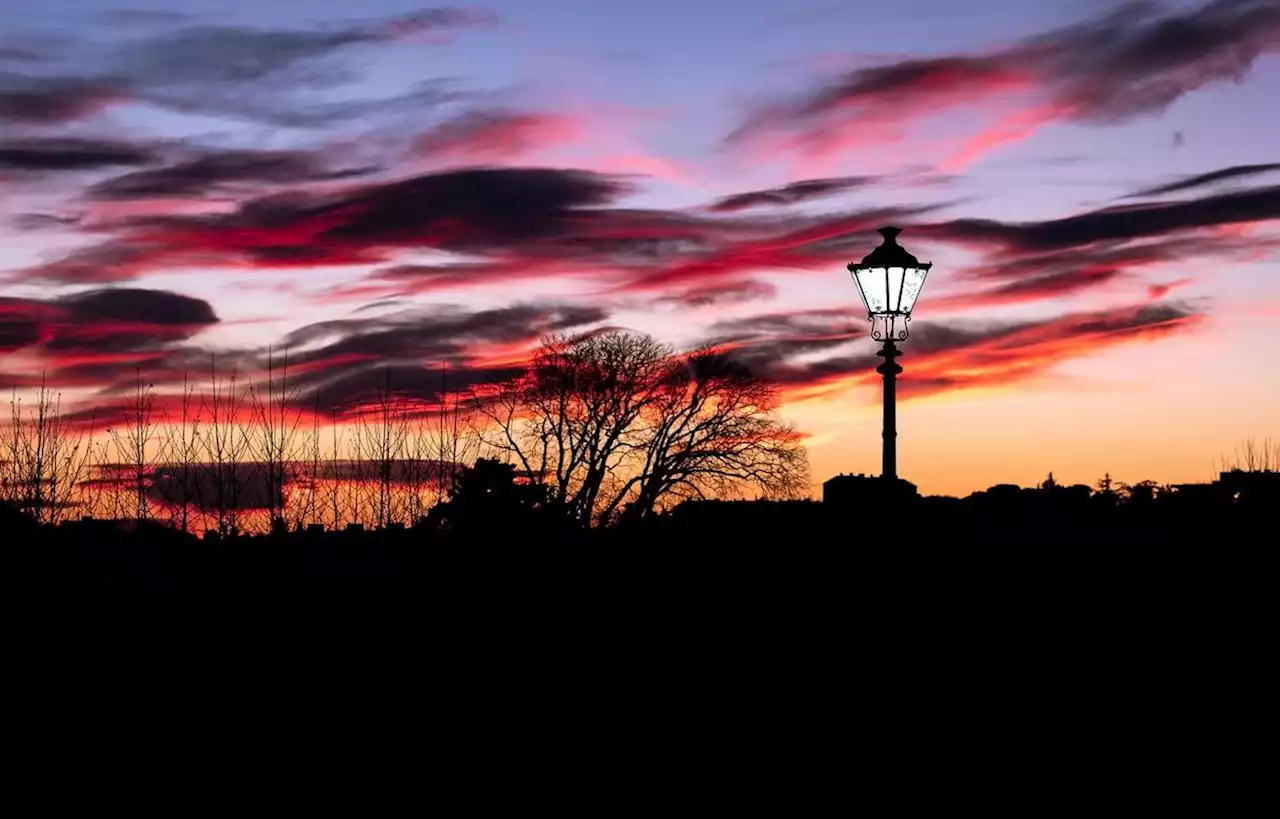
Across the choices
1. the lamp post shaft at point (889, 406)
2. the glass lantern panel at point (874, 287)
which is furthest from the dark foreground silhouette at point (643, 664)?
the glass lantern panel at point (874, 287)

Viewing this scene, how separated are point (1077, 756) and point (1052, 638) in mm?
1940

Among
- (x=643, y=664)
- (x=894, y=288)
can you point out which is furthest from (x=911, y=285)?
(x=643, y=664)

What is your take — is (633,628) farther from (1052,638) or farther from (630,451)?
(630,451)

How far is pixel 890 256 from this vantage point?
47.3 ft

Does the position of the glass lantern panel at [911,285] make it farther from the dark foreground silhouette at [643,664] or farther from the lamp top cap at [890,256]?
the dark foreground silhouette at [643,664]

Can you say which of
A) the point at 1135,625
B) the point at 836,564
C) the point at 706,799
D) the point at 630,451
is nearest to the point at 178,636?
the point at 706,799

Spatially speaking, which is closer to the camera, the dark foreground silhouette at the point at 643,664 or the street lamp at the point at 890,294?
the dark foreground silhouette at the point at 643,664

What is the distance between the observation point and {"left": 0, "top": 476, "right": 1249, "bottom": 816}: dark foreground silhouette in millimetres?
10375

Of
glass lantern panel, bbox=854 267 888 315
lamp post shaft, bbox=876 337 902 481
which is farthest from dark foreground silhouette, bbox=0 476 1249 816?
glass lantern panel, bbox=854 267 888 315

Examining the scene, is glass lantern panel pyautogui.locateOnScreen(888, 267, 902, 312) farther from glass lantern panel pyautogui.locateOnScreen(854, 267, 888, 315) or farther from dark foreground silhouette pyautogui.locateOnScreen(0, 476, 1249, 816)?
dark foreground silhouette pyautogui.locateOnScreen(0, 476, 1249, 816)

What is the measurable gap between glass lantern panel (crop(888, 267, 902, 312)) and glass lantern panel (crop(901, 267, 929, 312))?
0.19 feet

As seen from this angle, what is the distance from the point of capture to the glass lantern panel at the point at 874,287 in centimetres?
1445

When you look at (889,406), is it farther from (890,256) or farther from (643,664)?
(643,664)

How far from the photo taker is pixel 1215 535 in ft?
44.1
